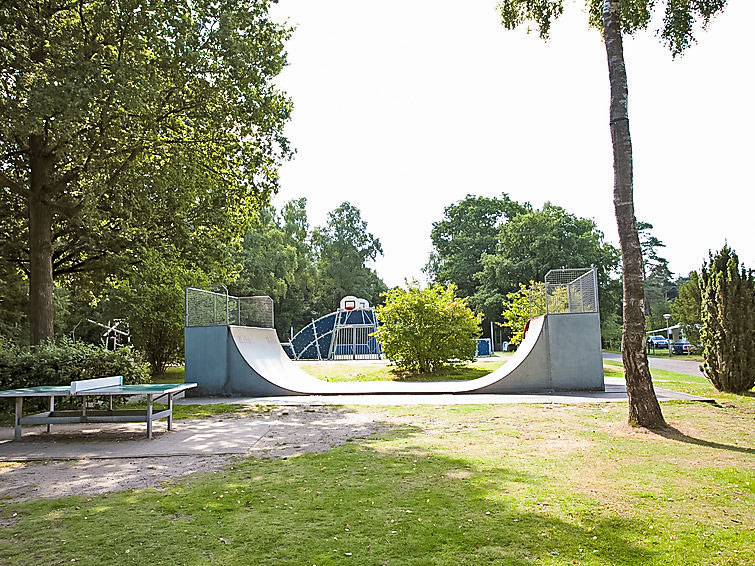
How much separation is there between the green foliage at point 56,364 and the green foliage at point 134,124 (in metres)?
3.41

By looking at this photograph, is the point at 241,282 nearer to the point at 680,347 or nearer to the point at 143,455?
the point at 680,347

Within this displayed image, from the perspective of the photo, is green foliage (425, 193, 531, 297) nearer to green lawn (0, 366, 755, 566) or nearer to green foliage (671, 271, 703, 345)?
green foliage (671, 271, 703, 345)

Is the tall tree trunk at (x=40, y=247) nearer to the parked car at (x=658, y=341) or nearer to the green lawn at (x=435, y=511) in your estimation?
the green lawn at (x=435, y=511)

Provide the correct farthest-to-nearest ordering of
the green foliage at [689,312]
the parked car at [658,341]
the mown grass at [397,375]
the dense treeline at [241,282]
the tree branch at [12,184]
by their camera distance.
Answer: the parked car at [658,341] → the green foliage at [689,312] → the mown grass at [397,375] → the dense treeline at [241,282] → the tree branch at [12,184]

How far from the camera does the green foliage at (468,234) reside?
61.7 meters

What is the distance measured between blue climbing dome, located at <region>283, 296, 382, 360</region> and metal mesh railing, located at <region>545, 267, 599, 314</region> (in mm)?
20714

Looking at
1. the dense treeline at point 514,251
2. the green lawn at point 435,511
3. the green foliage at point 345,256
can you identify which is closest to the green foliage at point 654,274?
the dense treeline at point 514,251

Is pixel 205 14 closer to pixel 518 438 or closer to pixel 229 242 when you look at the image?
pixel 229 242

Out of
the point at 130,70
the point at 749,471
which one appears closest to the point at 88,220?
the point at 130,70

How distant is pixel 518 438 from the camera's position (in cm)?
813

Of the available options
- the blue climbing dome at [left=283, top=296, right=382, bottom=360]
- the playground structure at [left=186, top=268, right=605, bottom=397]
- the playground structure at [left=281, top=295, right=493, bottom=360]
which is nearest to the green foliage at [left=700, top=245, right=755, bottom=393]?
the playground structure at [left=186, top=268, right=605, bottom=397]

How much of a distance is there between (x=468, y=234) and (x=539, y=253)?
42.3 ft

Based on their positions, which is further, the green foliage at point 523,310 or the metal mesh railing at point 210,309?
the green foliage at point 523,310

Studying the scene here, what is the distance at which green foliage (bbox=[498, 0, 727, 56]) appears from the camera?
975cm
